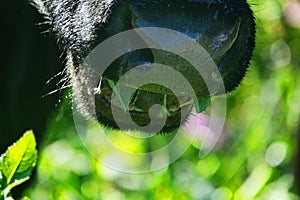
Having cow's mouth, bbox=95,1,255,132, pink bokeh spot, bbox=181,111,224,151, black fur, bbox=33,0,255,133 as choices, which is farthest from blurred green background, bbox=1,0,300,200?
cow's mouth, bbox=95,1,255,132

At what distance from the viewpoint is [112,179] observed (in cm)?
254

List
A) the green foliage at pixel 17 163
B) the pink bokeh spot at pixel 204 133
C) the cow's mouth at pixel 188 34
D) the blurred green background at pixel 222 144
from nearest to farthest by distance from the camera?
the cow's mouth at pixel 188 34 < the green foliage at pixel 17 163 < the blurred green background at pixel 222 144 < the pink bokeh spot at pixel 204 133

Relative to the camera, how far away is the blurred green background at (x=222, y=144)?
225cm

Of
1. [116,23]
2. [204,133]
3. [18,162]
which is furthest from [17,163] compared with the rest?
[204,133]

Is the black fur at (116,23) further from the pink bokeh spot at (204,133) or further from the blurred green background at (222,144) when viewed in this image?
the pink bokeh spot at (204,133)

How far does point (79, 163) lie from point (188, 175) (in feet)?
1.05

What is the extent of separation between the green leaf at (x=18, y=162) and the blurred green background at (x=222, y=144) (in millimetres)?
643

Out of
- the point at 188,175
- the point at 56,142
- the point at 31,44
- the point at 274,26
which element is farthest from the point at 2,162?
the point at 274,26

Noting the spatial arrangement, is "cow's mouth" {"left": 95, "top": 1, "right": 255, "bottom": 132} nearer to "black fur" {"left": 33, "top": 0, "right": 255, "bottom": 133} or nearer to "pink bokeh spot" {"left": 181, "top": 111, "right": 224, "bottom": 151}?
"black fur" {"left": 33, "top": 0, "right": 255, "bottom": 133}

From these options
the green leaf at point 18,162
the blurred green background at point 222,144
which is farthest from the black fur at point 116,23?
the blurred green background at point 222,144

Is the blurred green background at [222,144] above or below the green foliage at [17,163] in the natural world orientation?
below

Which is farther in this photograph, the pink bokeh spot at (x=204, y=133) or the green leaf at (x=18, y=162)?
the pink bokeh spot at (x=204, y=133)

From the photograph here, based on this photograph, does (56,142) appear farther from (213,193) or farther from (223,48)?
(223,48)

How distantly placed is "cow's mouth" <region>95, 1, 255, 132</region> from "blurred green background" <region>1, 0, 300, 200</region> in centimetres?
68
